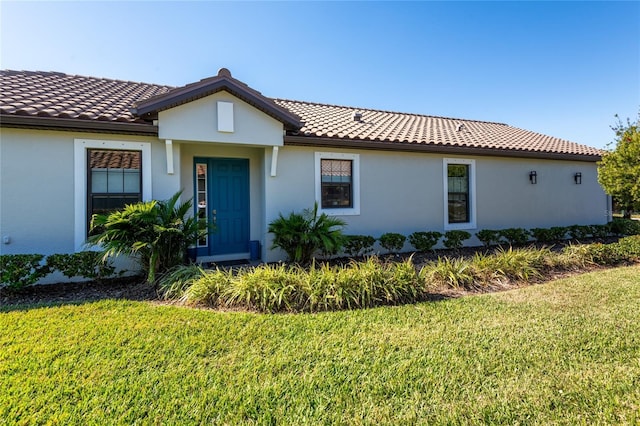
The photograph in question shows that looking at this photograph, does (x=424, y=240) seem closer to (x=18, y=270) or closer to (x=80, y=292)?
(x=80, y=292)

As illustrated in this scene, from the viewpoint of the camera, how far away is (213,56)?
9266 mm

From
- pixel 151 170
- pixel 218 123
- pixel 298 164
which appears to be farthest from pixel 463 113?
pixel 151 170

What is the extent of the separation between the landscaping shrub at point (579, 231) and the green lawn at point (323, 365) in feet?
24.6

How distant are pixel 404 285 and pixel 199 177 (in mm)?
5912

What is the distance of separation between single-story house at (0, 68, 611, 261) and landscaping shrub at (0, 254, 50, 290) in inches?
34.5

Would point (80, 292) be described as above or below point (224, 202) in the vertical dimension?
below

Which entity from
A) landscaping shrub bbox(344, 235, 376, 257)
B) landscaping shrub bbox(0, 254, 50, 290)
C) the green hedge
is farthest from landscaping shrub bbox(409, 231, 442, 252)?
landscaping shrub bbox(0, 254, 50, 290)

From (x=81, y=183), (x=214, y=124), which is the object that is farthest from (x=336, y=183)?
(x=81, y=183)

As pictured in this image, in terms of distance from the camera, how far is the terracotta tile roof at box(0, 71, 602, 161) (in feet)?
20.7

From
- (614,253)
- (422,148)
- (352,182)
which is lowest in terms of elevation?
(614,253)

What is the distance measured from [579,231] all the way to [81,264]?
15022mm

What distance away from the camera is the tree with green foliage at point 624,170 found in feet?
27.6

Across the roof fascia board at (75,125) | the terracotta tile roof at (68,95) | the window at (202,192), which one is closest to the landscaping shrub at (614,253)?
the window at (202,192)

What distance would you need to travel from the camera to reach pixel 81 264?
18.5ft
